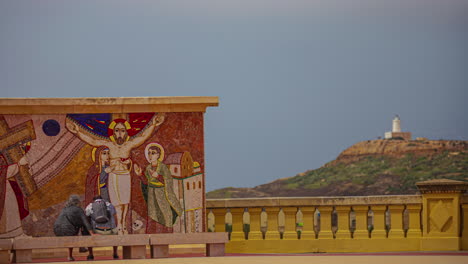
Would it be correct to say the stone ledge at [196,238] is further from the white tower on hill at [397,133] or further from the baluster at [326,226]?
the white tower on hill at [397,133]

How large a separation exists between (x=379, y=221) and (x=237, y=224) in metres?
2.88

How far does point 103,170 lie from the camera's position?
53.8 feet

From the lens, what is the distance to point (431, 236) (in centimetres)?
1716

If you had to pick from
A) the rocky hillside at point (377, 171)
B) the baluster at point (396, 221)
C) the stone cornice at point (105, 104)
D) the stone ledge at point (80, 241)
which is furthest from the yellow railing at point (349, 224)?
the rocky hillside at point (377, 171)

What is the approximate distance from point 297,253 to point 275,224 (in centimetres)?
73

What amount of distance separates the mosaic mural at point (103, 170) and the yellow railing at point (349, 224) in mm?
1179

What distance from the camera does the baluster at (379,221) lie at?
17234mm

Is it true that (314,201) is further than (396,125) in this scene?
No

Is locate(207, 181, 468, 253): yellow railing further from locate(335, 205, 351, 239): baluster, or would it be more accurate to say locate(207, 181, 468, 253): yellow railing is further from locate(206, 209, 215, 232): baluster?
locate(206, 209, 215, 232): baluster

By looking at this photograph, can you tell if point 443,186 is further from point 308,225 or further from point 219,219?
point 219,219

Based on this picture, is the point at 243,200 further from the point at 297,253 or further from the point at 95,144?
the point at 95,144

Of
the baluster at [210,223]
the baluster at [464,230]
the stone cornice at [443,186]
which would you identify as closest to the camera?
the stone cornice at [443,186]

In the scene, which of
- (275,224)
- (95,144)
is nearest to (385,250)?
(275,224)

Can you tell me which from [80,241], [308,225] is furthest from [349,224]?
[80,241]
